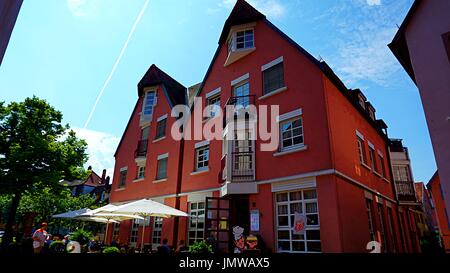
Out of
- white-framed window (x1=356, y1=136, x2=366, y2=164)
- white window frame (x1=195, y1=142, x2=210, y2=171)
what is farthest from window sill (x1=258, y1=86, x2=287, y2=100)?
white-framed window (x1=356, y1=136, x2=366, y2=164)

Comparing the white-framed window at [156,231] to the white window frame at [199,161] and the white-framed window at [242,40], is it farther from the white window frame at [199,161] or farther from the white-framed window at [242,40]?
the white-framed window at [242,40]

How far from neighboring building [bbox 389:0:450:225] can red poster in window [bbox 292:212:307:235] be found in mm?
4523

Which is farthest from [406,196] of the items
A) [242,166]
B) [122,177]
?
[122,177]

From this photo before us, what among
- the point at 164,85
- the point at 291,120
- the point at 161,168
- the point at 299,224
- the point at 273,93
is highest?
the point at 164,85

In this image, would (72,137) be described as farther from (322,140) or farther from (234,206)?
(322,140)

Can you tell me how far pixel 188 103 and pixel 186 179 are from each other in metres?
6.23

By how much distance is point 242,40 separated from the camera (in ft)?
49.9

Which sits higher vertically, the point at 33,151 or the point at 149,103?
the point at 149,103

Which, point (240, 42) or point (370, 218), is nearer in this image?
point (370, 218)

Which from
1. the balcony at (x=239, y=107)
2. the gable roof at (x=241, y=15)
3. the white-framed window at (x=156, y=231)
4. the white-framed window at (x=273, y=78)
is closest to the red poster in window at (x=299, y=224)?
the balcony at (x=239, y=107)

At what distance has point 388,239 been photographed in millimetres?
13758

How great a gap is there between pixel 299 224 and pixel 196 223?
20.6 feet

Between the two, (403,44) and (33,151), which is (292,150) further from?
(33,151)
